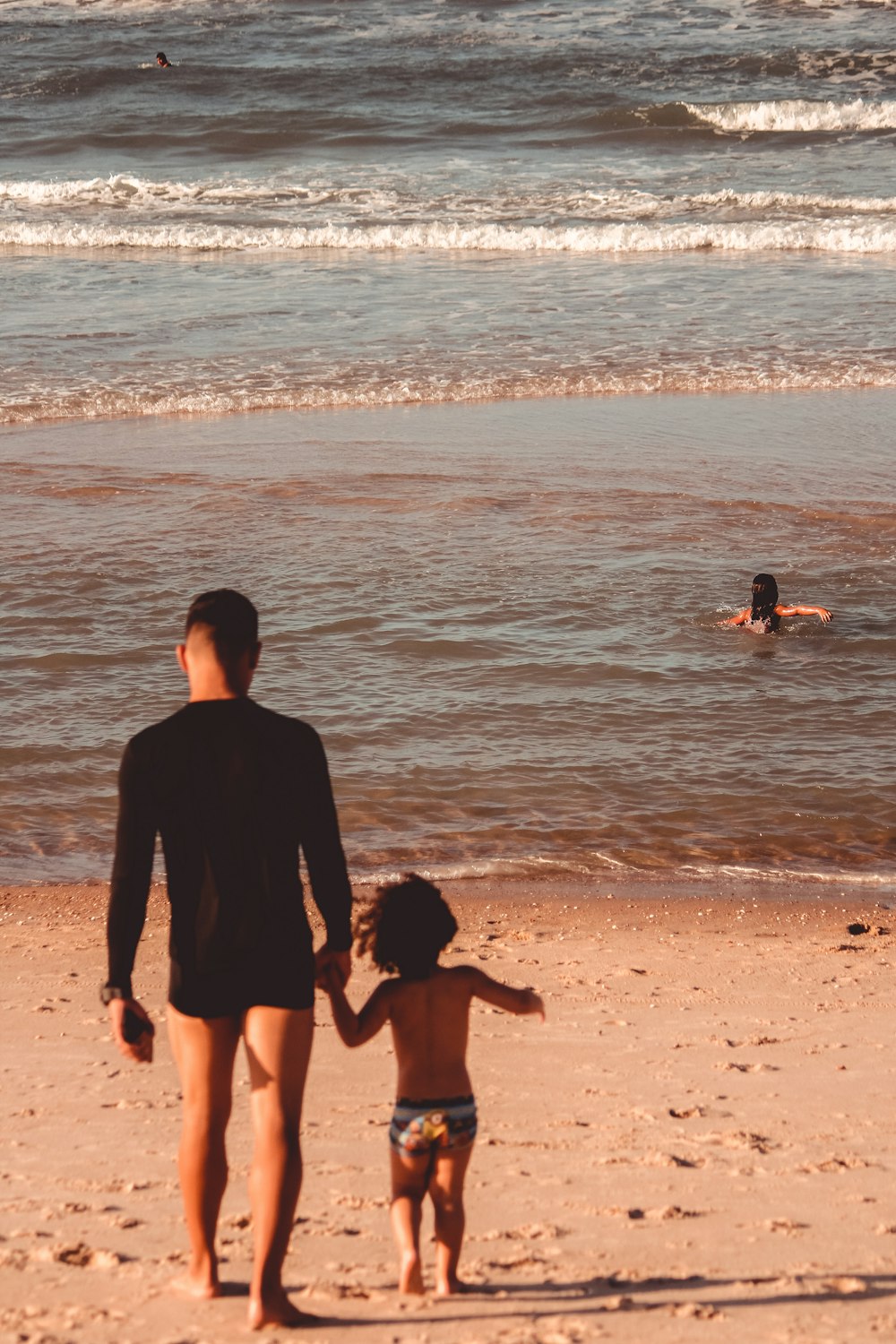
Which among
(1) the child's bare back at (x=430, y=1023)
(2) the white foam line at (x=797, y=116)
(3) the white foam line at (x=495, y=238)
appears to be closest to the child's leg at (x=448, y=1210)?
(1) the child's bare back at (x=430, y=1023)

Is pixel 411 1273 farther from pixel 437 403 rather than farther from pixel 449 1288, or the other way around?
pixel 437 403

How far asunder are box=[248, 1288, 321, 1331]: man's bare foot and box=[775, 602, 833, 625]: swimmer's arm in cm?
632

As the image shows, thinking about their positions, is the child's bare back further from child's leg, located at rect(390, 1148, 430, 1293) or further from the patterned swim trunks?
child's leg, located at rect(390, 1148, 430, 1293)

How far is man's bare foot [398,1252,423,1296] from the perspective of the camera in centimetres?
343

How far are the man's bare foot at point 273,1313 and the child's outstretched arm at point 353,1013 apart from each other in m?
0.53

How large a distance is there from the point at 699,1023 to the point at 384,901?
6.63 ft

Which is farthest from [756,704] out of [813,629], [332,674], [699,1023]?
[699,1023]

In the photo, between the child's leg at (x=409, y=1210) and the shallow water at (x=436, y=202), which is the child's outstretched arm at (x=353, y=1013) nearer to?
the child's leg at (x=409, y=1210)

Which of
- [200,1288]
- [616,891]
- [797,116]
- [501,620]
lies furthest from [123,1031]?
[797,116]

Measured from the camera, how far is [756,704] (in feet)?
27.5

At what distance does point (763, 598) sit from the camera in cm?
906

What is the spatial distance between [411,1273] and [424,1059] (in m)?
0.45

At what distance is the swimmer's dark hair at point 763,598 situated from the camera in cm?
902

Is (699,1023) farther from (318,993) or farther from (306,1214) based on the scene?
(306,1214)
